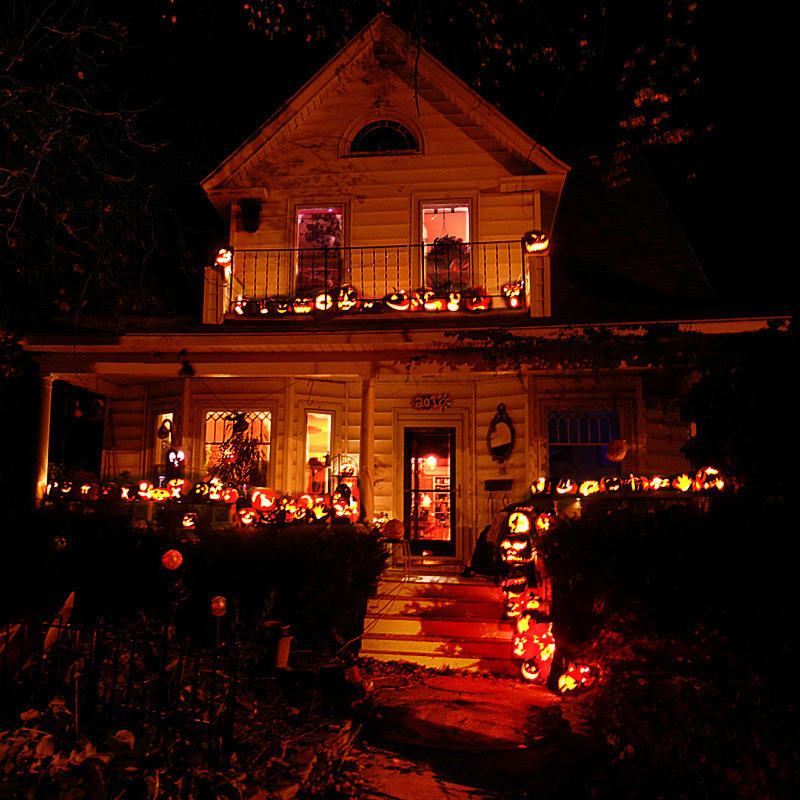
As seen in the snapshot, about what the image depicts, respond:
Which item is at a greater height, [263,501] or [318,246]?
Result: [318,246]

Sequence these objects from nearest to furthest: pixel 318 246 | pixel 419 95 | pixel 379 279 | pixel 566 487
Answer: pixel 566 487
pixel 379 279
pixel 419 95
pixel 318 246

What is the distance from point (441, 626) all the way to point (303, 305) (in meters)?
4.88

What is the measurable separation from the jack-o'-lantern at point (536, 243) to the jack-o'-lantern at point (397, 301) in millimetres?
1828

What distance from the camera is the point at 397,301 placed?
998cm

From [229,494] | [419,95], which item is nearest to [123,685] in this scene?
[229,494]

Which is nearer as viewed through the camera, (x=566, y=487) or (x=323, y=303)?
Answer: (x=566, y=487)

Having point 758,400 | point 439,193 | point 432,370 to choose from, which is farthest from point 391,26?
point 758,400

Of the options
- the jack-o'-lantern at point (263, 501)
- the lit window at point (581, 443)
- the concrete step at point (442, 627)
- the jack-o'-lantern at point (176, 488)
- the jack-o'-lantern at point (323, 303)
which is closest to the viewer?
the concrete step at point (442, 627)

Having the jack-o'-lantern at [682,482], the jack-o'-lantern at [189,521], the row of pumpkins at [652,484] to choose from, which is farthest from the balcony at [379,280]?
the jack-o'-lantern at [682,482]

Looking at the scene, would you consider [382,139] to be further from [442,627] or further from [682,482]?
[442,627]

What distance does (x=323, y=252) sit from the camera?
1112cm

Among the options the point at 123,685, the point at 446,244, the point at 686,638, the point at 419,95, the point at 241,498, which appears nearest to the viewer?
the point at 123,685

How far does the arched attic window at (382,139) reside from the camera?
11156 mm

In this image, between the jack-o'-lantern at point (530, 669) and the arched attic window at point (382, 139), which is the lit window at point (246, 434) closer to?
the arched attic window at point (382, 139)
